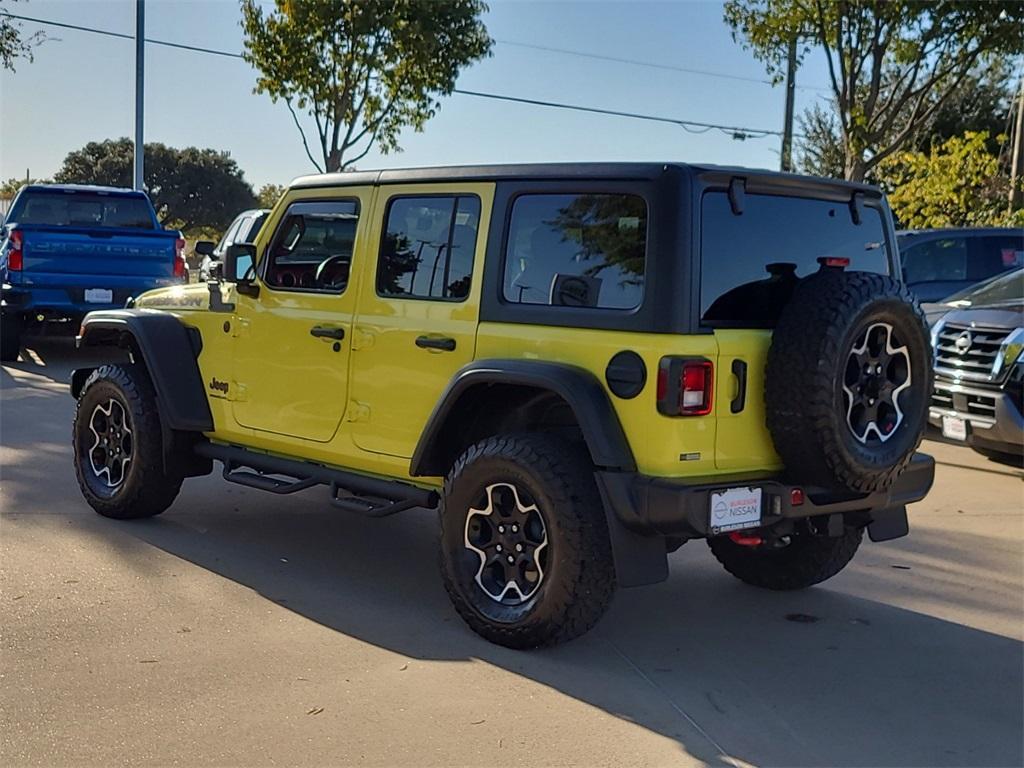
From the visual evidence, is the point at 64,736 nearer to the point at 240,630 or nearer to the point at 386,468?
the point at 240,630

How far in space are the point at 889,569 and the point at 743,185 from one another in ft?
8.22

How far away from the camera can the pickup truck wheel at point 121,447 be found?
5.91 m

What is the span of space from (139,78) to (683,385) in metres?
22.6

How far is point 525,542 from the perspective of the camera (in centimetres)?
439

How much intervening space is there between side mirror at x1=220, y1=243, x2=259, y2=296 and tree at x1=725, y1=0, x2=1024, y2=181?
13013 mm

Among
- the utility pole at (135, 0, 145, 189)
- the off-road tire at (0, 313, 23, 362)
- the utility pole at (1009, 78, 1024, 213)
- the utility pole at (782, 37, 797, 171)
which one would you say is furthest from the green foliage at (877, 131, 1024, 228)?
the utility pole at (135, 0, 145, 189)

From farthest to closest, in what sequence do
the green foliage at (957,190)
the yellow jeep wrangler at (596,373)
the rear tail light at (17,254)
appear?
the green foliage at (957,190), the rear tail light at (17,254), the yellow jeep wrangler at (596,373)

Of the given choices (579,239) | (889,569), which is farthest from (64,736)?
(889,569)

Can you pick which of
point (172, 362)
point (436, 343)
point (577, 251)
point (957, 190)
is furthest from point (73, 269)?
point (957, 190)

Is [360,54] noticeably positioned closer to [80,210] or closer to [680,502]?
[80,210]

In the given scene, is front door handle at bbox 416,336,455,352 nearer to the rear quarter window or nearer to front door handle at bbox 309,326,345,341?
the rear quarter window

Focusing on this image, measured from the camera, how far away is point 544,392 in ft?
14.3

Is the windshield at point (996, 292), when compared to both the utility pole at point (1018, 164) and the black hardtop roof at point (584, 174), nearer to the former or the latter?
the black hardtop roof at point (584, 174)

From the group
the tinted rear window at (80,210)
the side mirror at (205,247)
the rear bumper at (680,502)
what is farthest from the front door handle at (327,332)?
the tinted rear window at (80,210)
